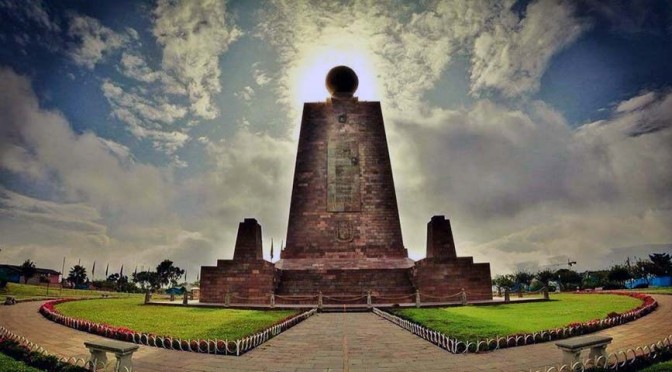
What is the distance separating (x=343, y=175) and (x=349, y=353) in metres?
19.4

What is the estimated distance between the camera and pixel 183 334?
9414mm

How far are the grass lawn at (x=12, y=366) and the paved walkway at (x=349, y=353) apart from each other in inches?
43.4

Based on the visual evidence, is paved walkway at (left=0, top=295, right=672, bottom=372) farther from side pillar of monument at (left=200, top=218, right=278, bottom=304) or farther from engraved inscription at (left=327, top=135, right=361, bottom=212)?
engraved inscription at (left=327, top=135, right=361, bottom=212)

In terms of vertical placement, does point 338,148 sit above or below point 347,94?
below

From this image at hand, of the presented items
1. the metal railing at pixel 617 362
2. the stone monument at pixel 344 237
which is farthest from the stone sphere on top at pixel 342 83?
the metal railing at pixel 617 362

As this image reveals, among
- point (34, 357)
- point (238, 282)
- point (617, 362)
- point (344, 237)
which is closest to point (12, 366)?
point (34, 357)

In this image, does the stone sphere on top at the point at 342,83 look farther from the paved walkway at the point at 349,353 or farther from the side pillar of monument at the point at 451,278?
the paved walkway at the point at 349,353

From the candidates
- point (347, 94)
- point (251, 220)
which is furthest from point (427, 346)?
point (347, 94)

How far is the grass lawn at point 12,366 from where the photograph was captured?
5914 mm

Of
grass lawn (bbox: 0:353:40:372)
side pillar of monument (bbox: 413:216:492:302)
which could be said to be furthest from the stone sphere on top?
grass lawn (bbox: 0:353:40:372)

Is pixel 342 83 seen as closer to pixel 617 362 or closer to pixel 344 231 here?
pixel 344 231

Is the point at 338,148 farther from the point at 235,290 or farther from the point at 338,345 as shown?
the point at 338,345

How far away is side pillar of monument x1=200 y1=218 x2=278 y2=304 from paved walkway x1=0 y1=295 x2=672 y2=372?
9130 mm

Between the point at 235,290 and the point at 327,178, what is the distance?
10110mm
